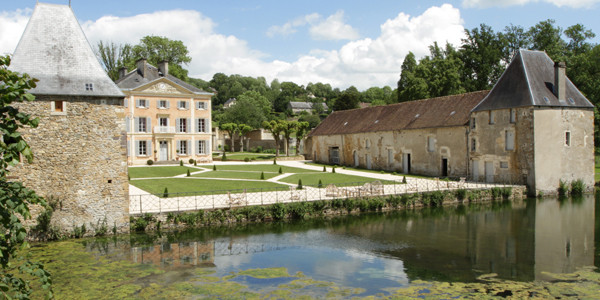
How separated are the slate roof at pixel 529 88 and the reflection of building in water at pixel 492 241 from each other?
5943mm

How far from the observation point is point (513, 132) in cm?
2334

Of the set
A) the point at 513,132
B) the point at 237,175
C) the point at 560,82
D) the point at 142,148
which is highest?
the point at 560,82

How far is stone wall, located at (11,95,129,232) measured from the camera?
45.2 ft

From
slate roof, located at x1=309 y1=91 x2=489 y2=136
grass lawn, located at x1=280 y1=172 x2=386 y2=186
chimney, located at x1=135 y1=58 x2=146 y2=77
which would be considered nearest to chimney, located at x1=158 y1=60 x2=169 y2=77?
chimney, located at x1=135 y1=58 x2=146 y2=77

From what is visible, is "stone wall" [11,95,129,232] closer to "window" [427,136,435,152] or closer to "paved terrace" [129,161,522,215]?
"paved terrace" [129,161,522,215]

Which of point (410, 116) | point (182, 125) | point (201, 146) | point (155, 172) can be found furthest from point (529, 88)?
point (182, 125)

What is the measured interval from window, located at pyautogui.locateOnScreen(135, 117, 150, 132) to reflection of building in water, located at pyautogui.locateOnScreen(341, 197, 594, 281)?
79.2 feet

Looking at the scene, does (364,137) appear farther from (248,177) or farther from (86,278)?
(86,278)

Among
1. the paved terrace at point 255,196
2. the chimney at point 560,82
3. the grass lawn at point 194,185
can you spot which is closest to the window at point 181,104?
the grass lawn at point 194,185

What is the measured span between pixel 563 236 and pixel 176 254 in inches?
460

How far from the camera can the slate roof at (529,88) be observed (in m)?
22.9

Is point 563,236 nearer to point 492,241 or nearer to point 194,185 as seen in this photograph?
point 492,241

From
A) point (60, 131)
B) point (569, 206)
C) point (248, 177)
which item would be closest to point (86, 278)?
point (60, 131)

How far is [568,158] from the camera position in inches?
908
